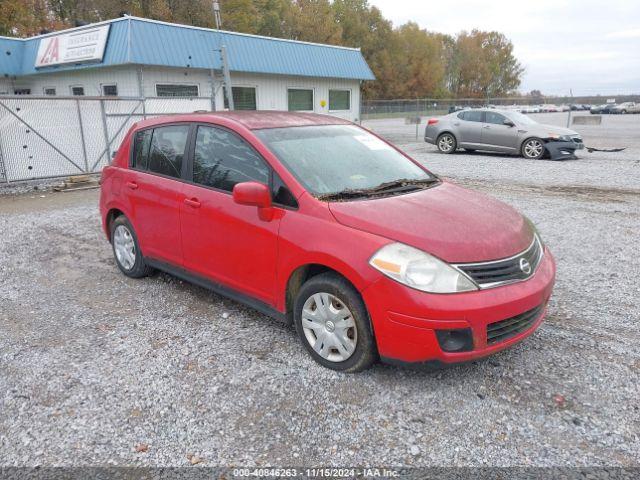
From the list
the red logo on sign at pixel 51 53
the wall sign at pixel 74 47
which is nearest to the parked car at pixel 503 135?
the wall sign at pixel 74 47

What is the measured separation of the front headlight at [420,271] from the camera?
9.46ft

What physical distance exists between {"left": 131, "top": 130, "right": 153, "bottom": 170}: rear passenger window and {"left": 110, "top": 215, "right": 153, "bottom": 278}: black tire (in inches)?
23.9

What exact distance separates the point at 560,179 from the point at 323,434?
10.3 metres

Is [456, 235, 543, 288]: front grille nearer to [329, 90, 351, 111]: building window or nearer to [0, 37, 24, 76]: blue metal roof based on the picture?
[329, 90, 351, 111]: building window

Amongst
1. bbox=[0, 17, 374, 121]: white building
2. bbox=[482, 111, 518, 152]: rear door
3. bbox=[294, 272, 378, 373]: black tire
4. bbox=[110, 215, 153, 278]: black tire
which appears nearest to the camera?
bbox=[294, 272, 378, 373]: black tire

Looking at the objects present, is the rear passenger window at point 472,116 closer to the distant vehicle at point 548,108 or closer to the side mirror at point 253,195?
the side mirror at point 253,195

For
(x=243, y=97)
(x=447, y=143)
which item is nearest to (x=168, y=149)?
(x=447, y=143)

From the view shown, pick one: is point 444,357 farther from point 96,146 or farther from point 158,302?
point 96,146

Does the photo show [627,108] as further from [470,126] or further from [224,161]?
[224,161]

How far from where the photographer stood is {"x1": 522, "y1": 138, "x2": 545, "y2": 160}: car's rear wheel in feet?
47.4

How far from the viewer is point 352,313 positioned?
312 centimetres

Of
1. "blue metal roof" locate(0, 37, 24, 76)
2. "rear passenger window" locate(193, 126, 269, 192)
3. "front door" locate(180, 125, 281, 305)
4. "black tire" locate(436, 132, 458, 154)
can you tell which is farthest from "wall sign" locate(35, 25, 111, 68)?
"front door" locate(180, 125, 281, 305)

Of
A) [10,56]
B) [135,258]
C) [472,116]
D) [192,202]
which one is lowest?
[135,258]

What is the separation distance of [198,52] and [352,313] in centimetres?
1769
